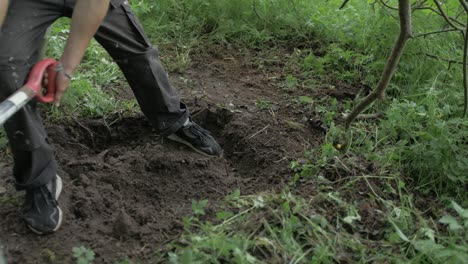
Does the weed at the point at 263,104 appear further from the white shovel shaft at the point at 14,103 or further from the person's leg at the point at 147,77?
the white shovel shaft at the point at 14,103

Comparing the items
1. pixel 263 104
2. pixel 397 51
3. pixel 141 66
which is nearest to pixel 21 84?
pixel 141 66

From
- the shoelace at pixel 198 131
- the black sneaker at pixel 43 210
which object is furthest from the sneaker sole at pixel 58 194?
the shoelace at pixel 198 131

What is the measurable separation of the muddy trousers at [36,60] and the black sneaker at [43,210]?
0.05m

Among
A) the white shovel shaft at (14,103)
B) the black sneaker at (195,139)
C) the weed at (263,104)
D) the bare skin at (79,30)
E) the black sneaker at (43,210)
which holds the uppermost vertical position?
the bare skin at (79,30)

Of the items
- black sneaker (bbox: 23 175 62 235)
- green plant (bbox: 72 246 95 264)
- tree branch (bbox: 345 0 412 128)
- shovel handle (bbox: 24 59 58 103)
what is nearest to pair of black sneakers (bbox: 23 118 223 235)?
black sneaker (bbox: 23 175 62 235)

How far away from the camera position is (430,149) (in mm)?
2639

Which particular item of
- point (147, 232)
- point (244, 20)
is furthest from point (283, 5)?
point (147, 232)

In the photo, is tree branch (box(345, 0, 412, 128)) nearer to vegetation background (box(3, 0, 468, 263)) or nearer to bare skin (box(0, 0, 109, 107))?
vegetation background (box(3, 0, 468, 263))

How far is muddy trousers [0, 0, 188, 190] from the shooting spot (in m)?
2.06

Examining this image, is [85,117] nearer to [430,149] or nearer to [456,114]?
[430,149]

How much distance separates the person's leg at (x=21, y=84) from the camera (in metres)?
2.05

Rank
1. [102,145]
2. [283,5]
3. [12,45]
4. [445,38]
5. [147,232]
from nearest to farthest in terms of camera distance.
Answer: [12,45]
[147,232]
[102,145]
[445,38]
[283,5]

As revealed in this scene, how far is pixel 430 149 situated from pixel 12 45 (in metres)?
2.02

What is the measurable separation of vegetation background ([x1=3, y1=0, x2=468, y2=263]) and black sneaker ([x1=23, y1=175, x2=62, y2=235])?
54cm
